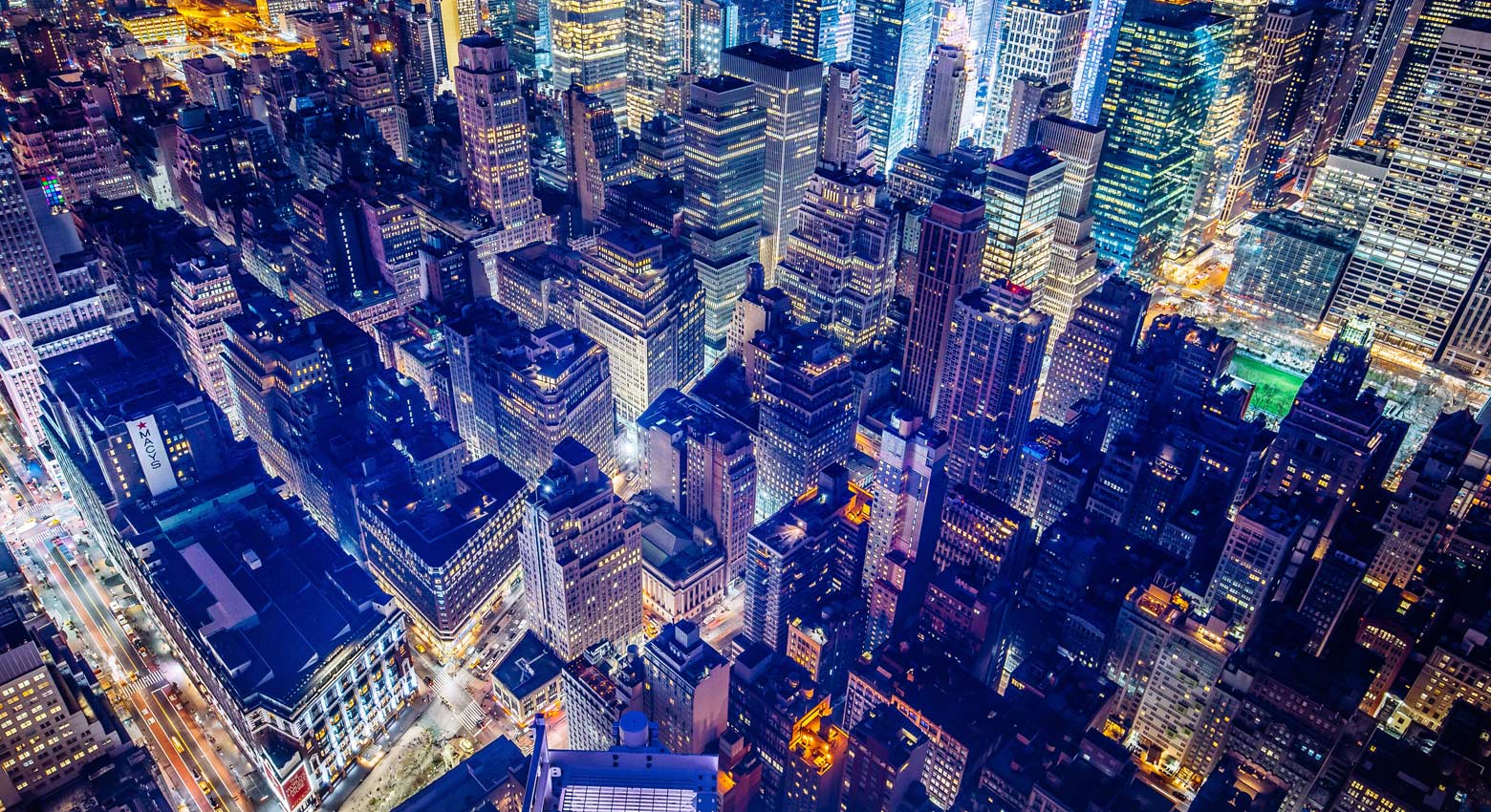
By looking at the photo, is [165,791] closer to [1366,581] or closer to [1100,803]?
[1100,803]

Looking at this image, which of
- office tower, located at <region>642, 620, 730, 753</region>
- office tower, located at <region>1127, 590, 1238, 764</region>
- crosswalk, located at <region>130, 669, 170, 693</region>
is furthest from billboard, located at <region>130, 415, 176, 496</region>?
office tower, located at <region>1127, 590, 1238, 764</region>

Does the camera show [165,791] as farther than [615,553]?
No

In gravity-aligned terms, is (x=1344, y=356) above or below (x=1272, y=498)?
above

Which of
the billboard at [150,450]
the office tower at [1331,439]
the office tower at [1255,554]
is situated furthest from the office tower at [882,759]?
the billboard at [150,450]

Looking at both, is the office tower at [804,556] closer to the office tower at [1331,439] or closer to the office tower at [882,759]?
the office tower at [882,759]

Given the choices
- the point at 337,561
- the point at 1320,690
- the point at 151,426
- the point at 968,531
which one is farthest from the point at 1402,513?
the point at 151,426

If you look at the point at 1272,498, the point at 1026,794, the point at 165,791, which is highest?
the point at 1272,498

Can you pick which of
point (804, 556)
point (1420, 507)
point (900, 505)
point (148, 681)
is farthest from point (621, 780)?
point (1420, 507)

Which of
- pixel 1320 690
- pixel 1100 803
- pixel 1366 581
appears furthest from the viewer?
pixel 1366 581

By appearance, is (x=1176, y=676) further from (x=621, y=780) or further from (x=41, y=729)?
(x=41, y=729)
